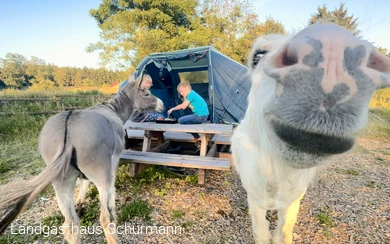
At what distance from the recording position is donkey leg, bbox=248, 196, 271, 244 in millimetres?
1936

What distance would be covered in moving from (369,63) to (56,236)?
10.6 feet

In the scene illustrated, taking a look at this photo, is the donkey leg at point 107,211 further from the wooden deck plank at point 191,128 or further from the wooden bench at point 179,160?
the wooden deck plank at point 191,128

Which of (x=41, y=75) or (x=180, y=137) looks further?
(x=41, y=75)

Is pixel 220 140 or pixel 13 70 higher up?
pixel 13 70

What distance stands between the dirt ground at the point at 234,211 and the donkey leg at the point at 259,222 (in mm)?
434

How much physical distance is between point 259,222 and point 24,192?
2000 millimetres

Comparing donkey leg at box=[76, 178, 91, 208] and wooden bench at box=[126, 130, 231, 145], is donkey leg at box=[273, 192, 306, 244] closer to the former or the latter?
wooden bench at box=[126, 130, 231, 145]

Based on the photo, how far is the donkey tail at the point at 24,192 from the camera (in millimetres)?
1650

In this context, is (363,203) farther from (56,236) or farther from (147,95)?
(56,236)

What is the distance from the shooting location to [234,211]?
295cm

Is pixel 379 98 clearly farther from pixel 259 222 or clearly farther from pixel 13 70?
pixel 13 70

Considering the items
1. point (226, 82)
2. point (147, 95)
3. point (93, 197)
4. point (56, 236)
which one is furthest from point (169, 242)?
point (226, 82)

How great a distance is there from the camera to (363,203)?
3139 millimetres

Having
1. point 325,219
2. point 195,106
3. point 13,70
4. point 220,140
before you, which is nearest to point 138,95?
point 195,106
